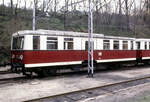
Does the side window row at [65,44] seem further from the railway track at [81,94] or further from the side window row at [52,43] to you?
the railway track at [81,94]

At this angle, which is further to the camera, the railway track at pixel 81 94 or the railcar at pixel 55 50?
the railcar at pixel 55 50

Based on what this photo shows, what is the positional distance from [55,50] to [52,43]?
534mm

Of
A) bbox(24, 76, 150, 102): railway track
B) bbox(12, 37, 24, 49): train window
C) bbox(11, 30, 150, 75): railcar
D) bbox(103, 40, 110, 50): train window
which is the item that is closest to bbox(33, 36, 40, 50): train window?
bbox(11, 30, 150, 75): railcar

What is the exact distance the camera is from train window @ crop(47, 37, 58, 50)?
1189cm

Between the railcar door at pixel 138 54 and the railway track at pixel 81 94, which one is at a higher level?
the railcar door at pixel 138 54

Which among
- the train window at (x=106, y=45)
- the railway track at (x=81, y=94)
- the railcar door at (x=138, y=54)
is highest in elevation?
the train window at (x=106, y=45)

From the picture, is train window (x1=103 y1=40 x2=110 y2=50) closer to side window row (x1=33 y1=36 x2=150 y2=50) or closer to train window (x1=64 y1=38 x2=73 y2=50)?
side window row (x1=33 y1=36 x2=150 y2=50)

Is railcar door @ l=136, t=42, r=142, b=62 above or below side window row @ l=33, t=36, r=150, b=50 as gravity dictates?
below

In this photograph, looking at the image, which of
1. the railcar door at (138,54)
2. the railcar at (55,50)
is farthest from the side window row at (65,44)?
the railcar door at (138,54)

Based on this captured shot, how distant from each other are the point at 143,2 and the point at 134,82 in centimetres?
3773

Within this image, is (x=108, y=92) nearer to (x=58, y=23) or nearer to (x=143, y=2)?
(x=58, y=23)

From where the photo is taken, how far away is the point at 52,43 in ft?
39.8

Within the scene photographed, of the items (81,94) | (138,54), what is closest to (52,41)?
(81,94)

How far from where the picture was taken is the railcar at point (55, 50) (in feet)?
36.6
